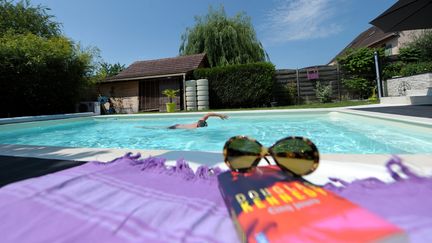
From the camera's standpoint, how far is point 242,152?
1.23 m

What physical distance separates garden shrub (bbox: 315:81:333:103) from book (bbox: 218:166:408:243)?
518 inches

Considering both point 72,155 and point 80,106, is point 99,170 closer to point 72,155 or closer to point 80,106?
point 72,155

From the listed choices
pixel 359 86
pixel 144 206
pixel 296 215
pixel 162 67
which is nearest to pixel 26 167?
pixel 144 206

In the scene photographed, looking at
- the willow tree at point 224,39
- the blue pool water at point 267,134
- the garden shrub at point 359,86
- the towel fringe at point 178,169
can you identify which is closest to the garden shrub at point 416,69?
the garden shrub at point 359,86

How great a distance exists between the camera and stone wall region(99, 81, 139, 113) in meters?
16.5

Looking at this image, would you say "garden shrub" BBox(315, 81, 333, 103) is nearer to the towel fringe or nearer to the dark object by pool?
the towel fringe

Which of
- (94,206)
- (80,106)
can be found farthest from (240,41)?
(94,206)

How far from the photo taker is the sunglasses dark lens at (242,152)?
123cm

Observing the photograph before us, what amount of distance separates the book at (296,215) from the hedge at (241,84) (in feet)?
40.6

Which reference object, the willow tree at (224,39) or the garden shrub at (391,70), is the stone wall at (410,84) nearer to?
the garden shrub at (391,70)

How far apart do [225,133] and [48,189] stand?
563 cm

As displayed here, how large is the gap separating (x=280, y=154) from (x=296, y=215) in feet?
1.30

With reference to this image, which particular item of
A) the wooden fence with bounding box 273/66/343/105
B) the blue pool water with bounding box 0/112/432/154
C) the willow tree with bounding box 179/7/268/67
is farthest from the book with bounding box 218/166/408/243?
the willow tree with bounding box 179/7/268/67

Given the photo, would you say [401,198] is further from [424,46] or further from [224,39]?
[424,46]
